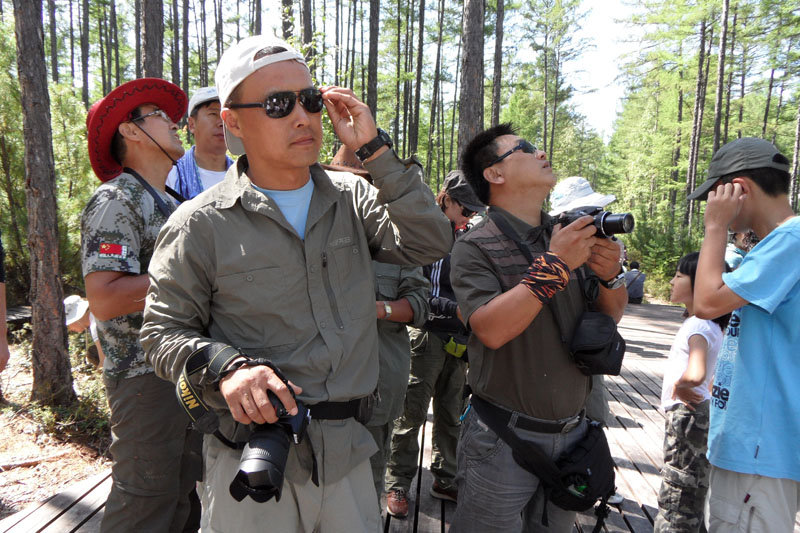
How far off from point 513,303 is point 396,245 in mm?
505

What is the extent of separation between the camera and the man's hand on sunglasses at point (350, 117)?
159cm

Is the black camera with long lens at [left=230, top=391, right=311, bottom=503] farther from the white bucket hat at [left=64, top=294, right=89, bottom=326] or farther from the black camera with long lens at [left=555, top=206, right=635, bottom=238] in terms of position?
the white bucket hat at [left=64, top=294, right=89, bottom=326]

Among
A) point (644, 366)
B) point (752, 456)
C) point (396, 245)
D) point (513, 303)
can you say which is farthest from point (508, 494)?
point (644, 366)

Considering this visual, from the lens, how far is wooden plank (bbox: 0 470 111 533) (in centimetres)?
293

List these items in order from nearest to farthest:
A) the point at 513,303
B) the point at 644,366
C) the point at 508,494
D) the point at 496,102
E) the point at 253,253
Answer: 1. the point at 253,253
2. the point at 513,303
3. the point at 508,494
4. the point at 644,366
5. the point at 496,102

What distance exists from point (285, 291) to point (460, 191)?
8.30 ft

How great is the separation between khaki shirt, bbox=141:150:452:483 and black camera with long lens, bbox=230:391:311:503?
0.62 feet

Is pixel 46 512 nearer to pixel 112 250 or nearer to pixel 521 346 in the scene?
pixel 112 250

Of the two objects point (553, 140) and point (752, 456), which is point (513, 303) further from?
point (553, 140)

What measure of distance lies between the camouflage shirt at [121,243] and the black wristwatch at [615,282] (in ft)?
6.48

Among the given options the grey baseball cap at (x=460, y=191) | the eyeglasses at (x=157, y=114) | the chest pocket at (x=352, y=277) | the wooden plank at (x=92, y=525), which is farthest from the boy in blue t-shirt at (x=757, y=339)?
the wooden plank at (x=92, y=525)

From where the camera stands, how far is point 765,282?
6.25 ft

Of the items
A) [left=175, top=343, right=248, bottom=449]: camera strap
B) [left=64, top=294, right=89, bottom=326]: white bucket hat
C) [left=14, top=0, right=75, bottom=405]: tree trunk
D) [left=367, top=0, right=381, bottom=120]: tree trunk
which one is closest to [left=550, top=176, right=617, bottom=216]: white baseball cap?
[left=175, top=343, right=248, bottom=449]: camera strap

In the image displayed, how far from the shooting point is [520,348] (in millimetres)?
Result: 2098
